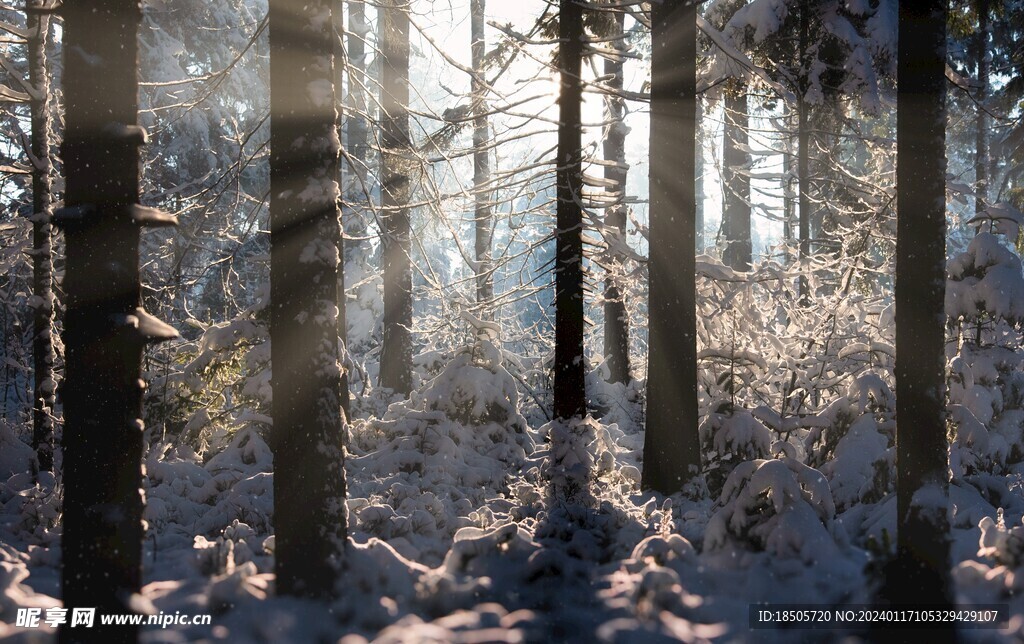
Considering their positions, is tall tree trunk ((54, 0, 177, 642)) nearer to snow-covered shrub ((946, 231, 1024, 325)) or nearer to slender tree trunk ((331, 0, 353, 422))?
slender tree trunk ((331, 0, 353, 422))

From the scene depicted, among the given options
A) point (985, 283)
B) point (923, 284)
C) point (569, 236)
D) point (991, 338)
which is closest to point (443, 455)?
point (569, 236)

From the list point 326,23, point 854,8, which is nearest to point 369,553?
point 326,23

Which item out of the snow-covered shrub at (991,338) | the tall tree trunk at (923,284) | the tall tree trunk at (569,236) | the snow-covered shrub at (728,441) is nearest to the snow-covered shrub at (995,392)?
the snow-covered shrub at (991,338)

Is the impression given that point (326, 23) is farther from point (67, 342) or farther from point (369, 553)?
point (369, 553)

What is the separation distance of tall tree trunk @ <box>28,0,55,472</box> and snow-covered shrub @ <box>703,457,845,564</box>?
10446 millimetres

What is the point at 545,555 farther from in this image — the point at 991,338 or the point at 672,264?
the point at 991,338

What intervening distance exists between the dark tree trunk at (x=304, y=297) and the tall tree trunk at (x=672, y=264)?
4447 mm

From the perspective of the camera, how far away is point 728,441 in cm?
893

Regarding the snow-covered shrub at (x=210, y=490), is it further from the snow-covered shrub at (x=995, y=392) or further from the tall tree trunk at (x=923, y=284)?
the snow-covered shrub at (x=995, y=392)

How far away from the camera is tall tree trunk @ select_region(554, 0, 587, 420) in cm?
987

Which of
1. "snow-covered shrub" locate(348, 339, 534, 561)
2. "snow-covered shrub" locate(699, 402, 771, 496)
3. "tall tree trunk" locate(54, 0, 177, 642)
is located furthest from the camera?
"snow-covered shrub" locate(699, 402, 771, 496)

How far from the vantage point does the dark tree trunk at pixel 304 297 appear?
5371 mm

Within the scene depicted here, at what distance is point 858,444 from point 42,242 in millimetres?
12096

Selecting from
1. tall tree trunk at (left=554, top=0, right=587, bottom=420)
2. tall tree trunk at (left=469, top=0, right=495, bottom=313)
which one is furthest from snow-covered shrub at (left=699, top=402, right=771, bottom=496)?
tall tree trunk at (left=469, top=0, right=495, bottom=313)
